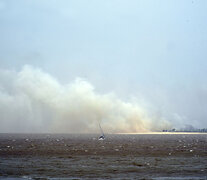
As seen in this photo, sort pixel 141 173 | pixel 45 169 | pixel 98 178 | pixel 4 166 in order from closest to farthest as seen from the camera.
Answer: pixel 98 178 → pixel 141 173 → pixel 45 169 → pixel 4 166

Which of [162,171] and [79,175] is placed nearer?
[79,175]

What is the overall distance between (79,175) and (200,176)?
20.9 metres

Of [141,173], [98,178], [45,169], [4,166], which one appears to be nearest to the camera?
[98,178]

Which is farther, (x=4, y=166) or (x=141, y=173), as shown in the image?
(x=4, y=166)

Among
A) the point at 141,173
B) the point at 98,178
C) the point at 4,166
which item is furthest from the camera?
the point at 4,166

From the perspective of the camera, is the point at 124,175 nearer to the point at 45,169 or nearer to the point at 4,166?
the point at 45,169

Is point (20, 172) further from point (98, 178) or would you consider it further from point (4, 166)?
point (98, 178)

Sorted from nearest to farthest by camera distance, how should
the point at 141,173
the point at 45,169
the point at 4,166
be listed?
the point at 141,173, the point at 45,169, the point at 4,166

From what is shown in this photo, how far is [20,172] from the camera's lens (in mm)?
64438

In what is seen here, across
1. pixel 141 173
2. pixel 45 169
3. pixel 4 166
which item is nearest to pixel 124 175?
pixel 141 173

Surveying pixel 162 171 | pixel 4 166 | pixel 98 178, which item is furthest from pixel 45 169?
pixel 162 171

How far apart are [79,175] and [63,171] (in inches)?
233

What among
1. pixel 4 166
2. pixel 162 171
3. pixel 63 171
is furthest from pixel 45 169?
pixel 162 171

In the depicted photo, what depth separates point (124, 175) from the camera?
60.6m
